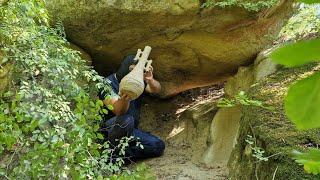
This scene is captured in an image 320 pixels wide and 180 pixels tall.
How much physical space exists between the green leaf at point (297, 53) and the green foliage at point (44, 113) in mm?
2113

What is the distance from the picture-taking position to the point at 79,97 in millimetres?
2480

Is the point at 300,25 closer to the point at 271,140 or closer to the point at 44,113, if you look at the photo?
the point at 271,140

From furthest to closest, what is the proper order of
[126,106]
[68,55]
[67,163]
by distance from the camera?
[126,106] < [68,55] < [67,163]

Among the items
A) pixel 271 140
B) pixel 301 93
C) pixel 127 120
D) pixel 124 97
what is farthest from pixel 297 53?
pixel 127 120

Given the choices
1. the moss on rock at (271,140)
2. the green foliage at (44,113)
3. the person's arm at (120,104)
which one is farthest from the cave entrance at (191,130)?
the green foliage at (44,113)

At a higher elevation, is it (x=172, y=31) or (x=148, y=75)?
(x=172, y=31)

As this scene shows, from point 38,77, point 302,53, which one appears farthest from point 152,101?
point 302,53

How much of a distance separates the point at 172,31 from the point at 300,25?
125cm

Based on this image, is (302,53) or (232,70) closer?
(302,53)

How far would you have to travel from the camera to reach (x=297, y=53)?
0.23m

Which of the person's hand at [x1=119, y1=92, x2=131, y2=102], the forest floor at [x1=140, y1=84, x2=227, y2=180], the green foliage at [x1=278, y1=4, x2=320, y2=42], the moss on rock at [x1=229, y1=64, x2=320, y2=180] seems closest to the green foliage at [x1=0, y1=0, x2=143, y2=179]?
the person's hand at [x1=119, y1=92, x2=131, y2=102]

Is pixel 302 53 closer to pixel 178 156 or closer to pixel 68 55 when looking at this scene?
pixel 68 55

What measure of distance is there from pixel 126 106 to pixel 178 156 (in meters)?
0.97

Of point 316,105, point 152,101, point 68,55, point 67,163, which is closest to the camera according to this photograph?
point 316,105
